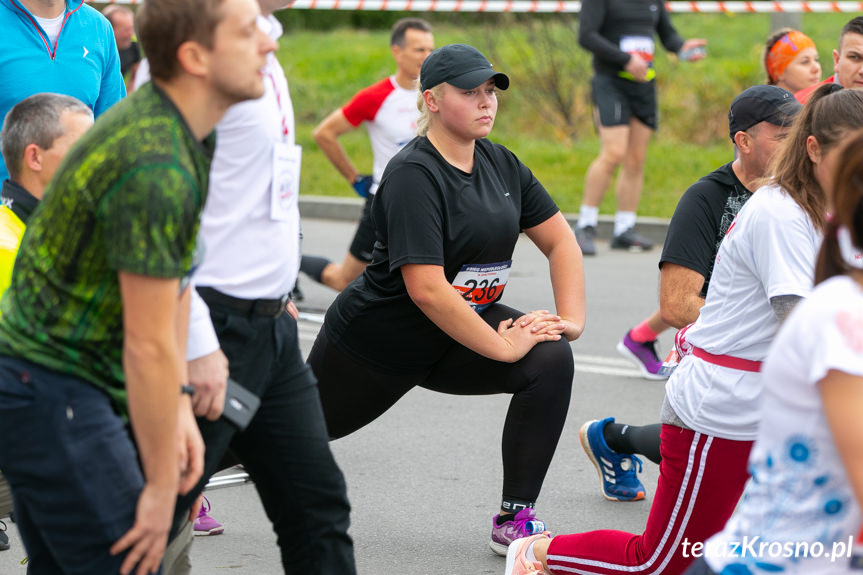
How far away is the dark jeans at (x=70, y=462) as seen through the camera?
2352 millimetres

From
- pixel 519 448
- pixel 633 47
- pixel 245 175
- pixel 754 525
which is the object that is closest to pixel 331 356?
pixel 519 448

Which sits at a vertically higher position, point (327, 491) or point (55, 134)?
point (55, 134)

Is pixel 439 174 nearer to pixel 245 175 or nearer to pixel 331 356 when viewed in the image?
pixel 331 356

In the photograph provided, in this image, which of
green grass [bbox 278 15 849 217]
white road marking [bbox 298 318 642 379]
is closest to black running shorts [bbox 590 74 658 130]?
green grass [bbox 278 15 849 217]

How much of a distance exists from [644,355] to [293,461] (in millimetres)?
3938

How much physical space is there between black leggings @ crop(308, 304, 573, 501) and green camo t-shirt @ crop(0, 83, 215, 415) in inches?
68.9

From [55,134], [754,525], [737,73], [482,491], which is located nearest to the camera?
[754,525]

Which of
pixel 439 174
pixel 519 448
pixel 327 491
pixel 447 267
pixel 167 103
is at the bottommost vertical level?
pixel 519 448

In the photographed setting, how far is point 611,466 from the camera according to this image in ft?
15.6

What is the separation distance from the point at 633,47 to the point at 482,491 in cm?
610

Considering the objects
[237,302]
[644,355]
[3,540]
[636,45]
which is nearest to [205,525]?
[3,540]

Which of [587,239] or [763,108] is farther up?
[763,108]

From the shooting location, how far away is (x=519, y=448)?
408 centimetres

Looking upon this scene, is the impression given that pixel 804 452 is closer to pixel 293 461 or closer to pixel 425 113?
pixel 293 461
